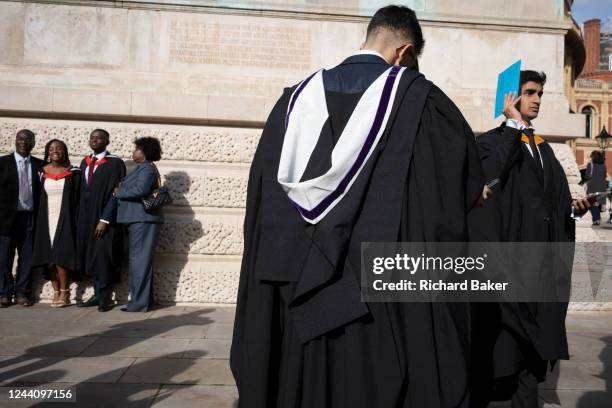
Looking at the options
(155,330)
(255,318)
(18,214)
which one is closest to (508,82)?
(255,318)

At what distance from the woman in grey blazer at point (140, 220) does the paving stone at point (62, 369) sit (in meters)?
1.97

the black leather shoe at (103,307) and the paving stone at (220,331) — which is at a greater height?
the black leather shoe at (103,307)

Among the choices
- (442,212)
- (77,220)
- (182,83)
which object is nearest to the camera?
(442,212)

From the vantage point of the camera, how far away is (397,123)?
2.35 metres

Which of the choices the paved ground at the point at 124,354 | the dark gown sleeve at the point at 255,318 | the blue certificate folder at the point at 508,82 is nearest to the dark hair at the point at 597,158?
the paved ground at the point at 124,354

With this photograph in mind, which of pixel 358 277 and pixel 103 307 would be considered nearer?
A: pixel 358 277

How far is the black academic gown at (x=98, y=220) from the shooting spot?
6.76 meters

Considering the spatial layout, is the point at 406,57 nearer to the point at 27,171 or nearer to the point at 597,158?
the point at 27,171

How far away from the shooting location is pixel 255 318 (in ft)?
7.86

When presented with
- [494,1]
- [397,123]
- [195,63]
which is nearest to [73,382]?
[397,123]

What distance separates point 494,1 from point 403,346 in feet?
21.8

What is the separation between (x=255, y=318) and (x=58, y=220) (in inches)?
206

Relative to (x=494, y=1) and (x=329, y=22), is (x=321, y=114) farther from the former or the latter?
(x=494, y=1)

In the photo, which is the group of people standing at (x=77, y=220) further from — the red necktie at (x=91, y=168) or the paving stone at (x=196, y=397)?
the paving stone at (x=196, y=397)
